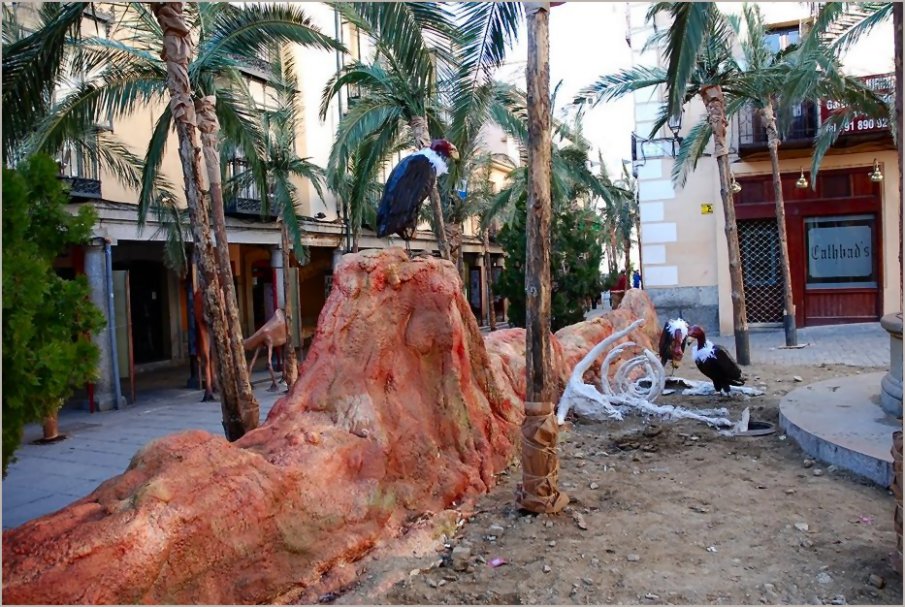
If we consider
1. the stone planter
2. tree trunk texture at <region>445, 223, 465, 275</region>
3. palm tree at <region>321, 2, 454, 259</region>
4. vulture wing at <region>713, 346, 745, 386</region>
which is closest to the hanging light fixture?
vulture wing at <region>713, 346, 745, 386</region>

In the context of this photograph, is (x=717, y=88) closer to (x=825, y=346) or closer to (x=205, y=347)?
(x=825, y=346)

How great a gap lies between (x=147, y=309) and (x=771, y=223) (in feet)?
56.5

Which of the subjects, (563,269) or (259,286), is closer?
(563,269)

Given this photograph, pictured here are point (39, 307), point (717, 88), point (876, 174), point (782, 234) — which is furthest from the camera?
point (876, 174)

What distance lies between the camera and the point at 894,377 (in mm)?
6562

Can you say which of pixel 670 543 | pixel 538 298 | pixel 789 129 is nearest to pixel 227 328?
pixel 538 298

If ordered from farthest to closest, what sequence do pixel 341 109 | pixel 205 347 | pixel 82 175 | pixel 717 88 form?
pixel 341 109, pixel 205 347, pixel 82 175, pixel 717 88

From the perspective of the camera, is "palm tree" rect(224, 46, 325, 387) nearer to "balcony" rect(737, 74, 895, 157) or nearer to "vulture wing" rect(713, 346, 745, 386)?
"vulture wing" rect(713, 346, 745, 386)

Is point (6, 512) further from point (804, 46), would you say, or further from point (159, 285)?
point (159, 285)

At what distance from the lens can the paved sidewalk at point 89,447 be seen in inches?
266

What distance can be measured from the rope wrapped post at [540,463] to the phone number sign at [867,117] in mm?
12830

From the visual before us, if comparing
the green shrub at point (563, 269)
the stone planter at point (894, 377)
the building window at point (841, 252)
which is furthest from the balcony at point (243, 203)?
the building window at point (841, 252)

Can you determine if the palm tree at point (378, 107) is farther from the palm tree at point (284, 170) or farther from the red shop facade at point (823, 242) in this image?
the red shop facade at point (823, 242)

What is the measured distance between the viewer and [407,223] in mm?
7145
